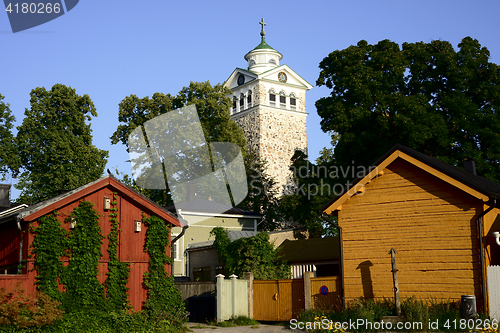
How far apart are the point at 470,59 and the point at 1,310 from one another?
29283 mm

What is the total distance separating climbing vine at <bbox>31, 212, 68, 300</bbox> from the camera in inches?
669

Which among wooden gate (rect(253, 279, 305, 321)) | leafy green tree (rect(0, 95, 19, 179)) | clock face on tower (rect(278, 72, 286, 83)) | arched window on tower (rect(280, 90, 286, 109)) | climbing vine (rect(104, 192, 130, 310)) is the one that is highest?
clock face on tower (rect(278, 72, 286, 83))

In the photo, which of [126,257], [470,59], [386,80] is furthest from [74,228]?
[470,59]

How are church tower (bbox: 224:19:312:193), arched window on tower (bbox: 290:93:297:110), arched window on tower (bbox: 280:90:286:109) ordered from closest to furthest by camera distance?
church tower (bbox: 224:19:312:193)
arched window on tower (bbox: 280:90:286:109)
arched window on tower (bbox: 290:93:297:110)

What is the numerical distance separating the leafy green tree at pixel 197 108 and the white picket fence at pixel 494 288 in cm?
3307

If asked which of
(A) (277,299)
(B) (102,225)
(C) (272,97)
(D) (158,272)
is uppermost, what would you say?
(C) (272,97)

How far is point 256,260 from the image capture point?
24.0 m

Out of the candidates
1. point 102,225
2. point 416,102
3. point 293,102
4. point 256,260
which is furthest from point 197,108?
point 102,225

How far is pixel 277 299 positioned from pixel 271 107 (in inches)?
1518

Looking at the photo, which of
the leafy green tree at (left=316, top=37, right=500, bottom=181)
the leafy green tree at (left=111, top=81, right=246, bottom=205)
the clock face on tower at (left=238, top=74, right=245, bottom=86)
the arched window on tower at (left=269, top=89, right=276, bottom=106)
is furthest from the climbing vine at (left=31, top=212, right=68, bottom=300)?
the clock face on tower at (left=238, top=74, right=245, bottom=86)

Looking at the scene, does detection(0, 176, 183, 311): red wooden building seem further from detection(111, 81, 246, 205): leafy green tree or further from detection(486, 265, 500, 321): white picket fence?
detection(111, 81, 246, 205): leafy green tree

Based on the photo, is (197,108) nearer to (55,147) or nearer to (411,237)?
(55,147)

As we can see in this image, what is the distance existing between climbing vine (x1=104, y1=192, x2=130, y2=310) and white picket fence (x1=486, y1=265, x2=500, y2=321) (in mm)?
11720

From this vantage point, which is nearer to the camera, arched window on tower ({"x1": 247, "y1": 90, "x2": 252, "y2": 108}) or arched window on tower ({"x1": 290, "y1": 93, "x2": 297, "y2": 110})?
arched window on tower ({"x1": 247, "y1": 90, "x2": 252, "y2": 108})
